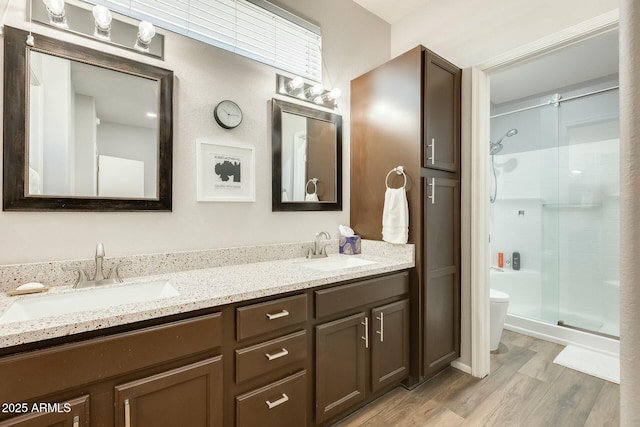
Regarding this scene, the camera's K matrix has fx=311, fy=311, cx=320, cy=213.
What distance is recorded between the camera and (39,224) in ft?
4.50

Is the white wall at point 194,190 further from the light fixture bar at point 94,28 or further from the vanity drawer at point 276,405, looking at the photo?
the vanity drawer at point 276,405

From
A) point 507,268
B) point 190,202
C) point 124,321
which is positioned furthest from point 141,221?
point 507,268

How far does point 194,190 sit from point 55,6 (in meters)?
0.97

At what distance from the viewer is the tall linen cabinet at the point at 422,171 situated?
199 cm

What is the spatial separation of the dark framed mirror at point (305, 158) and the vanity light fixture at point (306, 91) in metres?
0.07

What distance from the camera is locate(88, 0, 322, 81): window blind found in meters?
1.62

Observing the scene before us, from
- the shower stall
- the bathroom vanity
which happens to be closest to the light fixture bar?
the bathroom vanity

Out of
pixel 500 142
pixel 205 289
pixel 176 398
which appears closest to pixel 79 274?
pixel 205 289

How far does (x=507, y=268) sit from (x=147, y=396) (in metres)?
3.78

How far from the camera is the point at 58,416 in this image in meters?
0.93

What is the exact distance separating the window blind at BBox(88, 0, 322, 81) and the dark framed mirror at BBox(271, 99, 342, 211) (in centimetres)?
30

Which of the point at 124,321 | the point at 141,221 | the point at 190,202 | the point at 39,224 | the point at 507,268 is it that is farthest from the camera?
the point at 507,268

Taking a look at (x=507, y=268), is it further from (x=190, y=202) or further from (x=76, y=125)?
(x=76, y=125)

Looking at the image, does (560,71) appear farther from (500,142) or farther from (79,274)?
(79,274)
